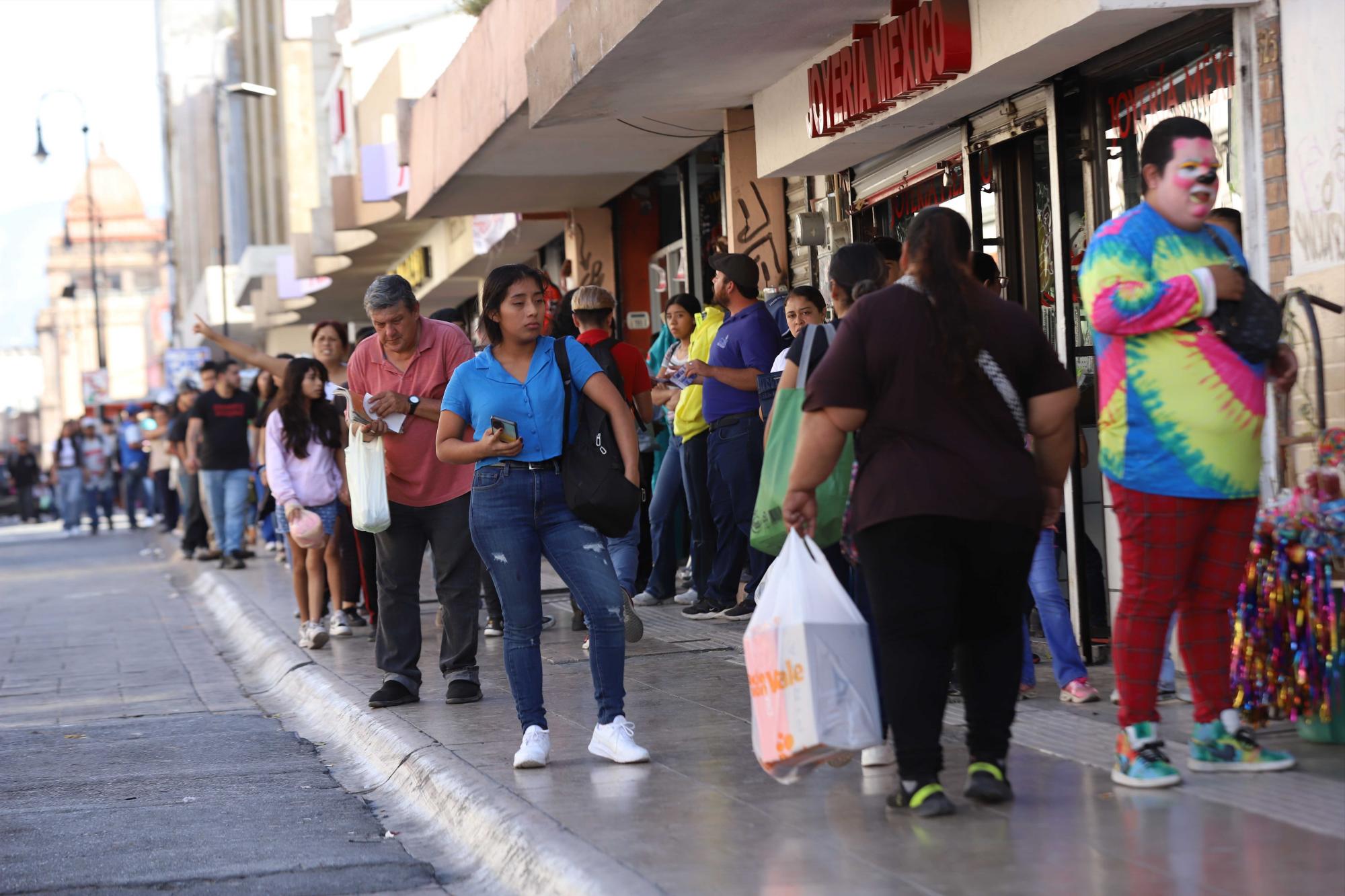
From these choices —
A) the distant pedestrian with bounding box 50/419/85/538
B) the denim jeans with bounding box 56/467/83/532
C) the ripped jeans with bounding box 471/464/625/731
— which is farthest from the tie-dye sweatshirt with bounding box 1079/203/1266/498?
the denim jeans with bounding box 56/467/83/532

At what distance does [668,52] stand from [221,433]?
32.1ft

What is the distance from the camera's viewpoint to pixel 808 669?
5227 millimetres

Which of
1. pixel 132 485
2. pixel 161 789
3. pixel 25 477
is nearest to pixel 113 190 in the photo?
pixel 25 477

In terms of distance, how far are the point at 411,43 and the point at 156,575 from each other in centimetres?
743

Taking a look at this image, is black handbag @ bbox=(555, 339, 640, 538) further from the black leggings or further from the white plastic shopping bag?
the black leggings

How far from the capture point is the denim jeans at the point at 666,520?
11820mm

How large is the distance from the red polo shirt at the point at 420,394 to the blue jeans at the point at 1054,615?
2584 millimetres

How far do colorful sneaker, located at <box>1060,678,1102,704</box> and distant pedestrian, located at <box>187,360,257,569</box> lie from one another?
13.1 metres

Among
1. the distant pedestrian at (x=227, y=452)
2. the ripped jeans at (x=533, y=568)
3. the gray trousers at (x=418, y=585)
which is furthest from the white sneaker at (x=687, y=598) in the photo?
the distant pedestrian at (x=227, y=452)

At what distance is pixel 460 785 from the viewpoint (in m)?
6.23

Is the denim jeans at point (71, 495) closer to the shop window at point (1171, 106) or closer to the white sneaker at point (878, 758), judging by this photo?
the shop window at point (1171, 106)

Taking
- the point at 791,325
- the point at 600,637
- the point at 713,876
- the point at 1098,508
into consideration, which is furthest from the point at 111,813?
the point at 1098,508

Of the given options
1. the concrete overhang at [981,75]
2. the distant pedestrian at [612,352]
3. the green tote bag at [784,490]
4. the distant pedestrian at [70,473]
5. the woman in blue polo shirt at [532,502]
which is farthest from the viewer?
the distant pedestrian at [70,473]

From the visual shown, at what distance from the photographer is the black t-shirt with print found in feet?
61.8
